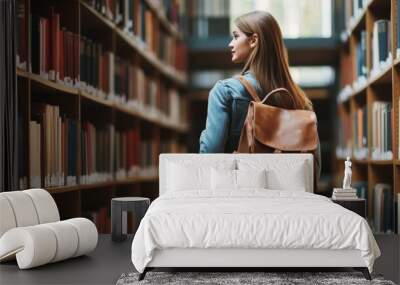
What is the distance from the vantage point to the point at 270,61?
4.96 meters

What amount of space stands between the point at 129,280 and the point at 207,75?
330 centimetres

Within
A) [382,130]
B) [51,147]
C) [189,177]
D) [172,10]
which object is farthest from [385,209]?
[172,10]

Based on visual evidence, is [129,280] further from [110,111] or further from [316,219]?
[110,111]

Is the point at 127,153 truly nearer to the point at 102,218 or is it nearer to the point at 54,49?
the point at 102,218

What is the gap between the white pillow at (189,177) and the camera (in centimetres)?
461

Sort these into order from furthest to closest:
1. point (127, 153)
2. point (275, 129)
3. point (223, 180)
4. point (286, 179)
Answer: point (127, 153) < point (275, 129) < point (286, 179) < point (223, 180)

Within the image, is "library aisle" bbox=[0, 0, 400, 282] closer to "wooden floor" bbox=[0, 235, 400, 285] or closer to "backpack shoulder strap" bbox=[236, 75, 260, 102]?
"wooden floor" bbox=[0, 235, 400, 285]

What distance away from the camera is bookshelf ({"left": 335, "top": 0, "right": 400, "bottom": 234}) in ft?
15.3

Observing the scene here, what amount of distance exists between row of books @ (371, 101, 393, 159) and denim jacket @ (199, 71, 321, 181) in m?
0.43

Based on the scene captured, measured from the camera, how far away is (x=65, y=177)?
4.62 metres

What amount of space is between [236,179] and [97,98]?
129cm

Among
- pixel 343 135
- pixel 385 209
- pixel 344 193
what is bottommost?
pixel 385 209

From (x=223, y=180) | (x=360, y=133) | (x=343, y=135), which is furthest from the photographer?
(x=343, y=135)

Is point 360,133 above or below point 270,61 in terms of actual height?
below
